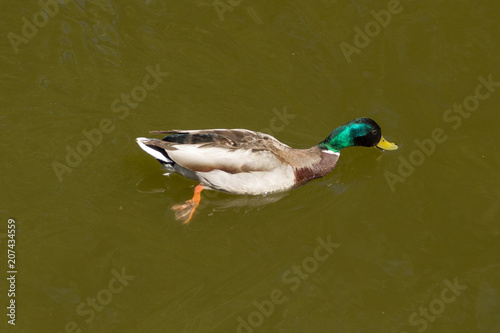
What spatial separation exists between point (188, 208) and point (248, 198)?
0.77m

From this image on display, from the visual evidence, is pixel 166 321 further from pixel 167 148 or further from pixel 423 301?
pixel 423 301

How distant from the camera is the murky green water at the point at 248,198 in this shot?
752cm

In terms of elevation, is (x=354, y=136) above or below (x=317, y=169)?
above

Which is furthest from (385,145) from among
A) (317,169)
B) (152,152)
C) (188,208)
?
(152,152)

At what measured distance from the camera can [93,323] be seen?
23.7 feet

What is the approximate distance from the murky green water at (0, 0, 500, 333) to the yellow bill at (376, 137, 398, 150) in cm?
18

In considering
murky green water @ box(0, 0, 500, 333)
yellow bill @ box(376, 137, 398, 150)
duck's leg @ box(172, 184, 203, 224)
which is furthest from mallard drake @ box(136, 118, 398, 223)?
yellow bill @ box(376, 137, 398, 150)

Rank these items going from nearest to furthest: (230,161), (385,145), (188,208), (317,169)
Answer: (230,161) → (188,208) → (317,169) → (385,145)

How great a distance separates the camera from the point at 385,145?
30.1 ft

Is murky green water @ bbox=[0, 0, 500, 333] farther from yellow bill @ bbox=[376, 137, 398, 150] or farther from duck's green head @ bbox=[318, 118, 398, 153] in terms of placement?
duck's green head @ bbox=[318, 118, 398, 153]

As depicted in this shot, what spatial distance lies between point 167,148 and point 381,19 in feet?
14.6

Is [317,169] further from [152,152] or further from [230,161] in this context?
[152,152]

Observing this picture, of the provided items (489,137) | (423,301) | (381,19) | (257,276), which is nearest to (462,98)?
(489,137)

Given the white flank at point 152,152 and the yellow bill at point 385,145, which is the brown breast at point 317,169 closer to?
the yellow bill at point 385,145
